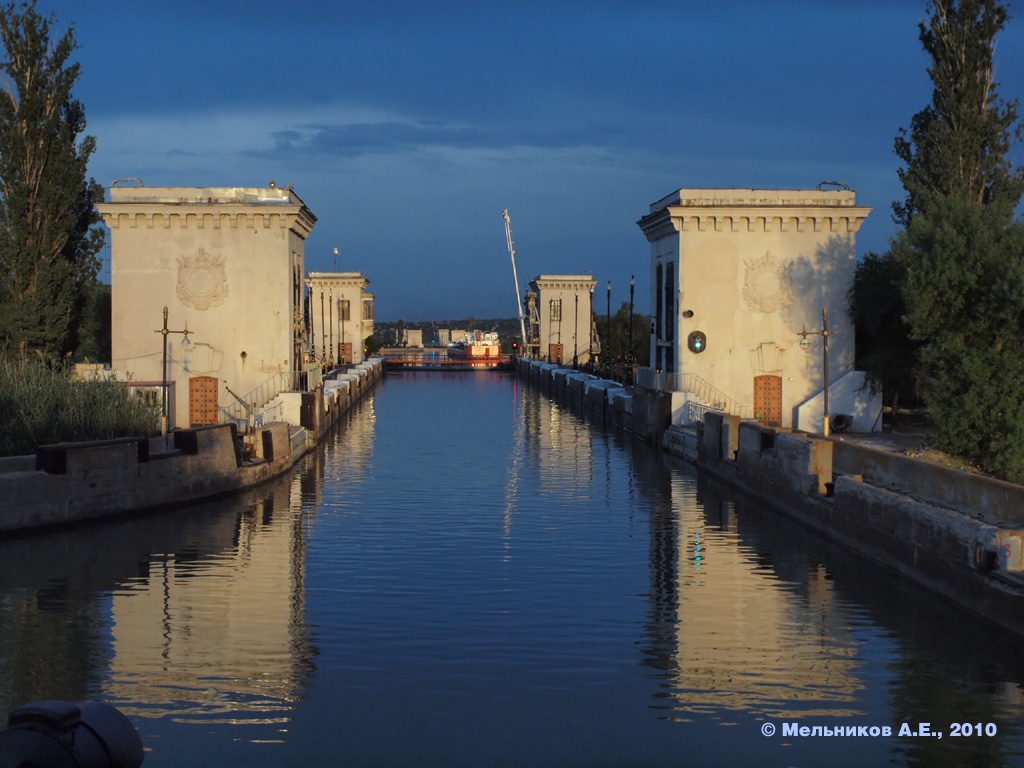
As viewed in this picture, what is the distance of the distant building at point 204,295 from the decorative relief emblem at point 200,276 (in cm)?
3

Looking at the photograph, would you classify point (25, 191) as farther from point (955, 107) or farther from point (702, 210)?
point (955, 107)

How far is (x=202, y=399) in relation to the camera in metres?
42.1

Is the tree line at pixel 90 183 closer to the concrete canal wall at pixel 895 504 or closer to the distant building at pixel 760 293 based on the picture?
the distant building at pixel 760 293

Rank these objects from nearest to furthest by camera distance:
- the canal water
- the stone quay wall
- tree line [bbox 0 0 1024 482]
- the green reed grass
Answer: the canal water < the stone quay wall < the green reed grass < tree line [bbox 0 0 1024 482]

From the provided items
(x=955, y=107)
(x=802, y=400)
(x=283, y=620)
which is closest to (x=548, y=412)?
(x=802, y=400)

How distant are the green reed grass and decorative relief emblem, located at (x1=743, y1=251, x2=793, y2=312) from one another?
70.2 feet

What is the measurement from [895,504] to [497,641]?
7.30 m

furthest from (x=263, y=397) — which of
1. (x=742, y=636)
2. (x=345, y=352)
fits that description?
(x=345, y=352)

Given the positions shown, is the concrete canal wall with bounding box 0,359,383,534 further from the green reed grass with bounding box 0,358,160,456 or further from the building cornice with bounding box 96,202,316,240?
the building cornice with bounding box 96,202,316,240

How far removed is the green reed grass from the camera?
959 inches

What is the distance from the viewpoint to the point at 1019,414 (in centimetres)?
2536

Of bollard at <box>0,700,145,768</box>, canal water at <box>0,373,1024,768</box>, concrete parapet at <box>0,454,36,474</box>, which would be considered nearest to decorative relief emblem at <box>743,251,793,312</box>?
canal water at <box>0,373,1024,768</box>

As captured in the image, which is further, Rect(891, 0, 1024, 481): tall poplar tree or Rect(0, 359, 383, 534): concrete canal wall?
Rect(891, 0, 1024, 481): tall poplar tree

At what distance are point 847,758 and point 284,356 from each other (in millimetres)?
33032
